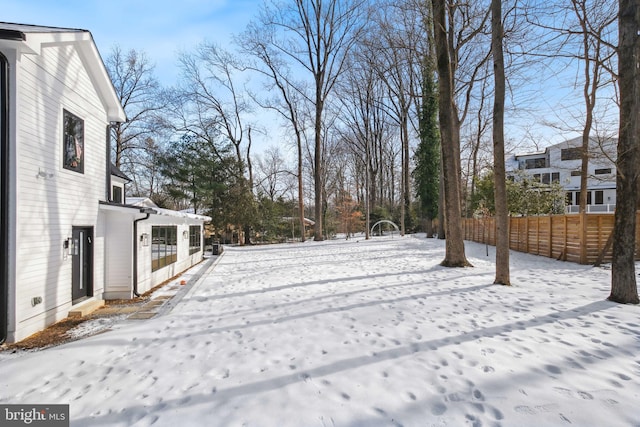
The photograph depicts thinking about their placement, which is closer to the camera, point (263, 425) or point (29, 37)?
point (263, 425)

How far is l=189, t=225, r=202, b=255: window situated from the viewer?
43.9ft

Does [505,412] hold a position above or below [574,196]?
below

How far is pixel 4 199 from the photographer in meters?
4.62

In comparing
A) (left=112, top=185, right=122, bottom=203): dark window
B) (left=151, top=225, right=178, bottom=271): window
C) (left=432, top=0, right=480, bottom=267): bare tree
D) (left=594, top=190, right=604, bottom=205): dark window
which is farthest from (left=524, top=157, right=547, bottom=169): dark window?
(left=112, top=185, right=122, bottom=203): dark window

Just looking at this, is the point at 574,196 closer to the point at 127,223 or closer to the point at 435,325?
the point at 435,325

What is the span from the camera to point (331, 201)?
36.9m

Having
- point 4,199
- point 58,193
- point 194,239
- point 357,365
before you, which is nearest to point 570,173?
point 194,239

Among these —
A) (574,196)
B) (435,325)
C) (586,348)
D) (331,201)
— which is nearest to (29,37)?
(435,325)

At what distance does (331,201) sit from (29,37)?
32566 millimetres

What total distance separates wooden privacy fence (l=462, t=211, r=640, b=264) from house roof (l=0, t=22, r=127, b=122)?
1367 centimetres

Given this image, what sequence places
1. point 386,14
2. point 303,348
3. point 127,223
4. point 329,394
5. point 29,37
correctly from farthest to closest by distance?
point 386,14 < point 127,223 < point 29,37 < point 303,348 < point 329,394

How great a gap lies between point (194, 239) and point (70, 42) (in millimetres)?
9126

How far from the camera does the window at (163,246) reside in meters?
8.95

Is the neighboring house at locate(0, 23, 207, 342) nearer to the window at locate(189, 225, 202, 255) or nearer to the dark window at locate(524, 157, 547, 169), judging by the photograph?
the window at locate(189, 225, 202, 255)
